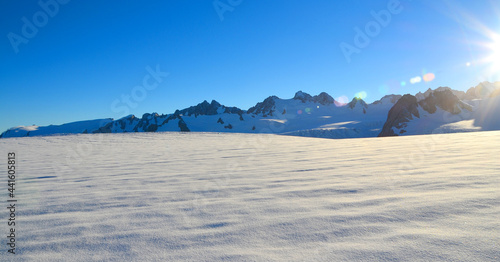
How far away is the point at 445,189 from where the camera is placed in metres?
2.89

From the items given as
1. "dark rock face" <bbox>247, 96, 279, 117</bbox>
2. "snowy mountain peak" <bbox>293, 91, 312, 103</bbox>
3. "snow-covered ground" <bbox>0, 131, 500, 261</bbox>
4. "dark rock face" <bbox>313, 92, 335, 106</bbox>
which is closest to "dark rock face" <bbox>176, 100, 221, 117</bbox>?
"dark rock face" <bbox>247, 96, 279, 117</bbox>

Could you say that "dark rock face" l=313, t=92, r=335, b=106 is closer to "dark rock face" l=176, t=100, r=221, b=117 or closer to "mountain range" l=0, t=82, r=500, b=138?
"mountain range" l=0, t=82, r=500, b=138

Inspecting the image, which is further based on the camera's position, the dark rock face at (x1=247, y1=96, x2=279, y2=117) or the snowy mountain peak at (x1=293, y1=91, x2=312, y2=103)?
the snowy mountain peak at (x1=293, y1=91, x2=312, y2=103)

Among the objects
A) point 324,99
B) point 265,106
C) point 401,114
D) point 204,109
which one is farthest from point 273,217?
point 324,99

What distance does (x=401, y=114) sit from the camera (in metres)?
37.1

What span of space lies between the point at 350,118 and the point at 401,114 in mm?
44341

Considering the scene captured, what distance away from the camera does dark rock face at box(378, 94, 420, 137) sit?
116ft

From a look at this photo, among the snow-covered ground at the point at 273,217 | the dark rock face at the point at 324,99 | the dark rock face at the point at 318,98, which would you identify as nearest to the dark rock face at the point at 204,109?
the dark rock face at the point at 318,98

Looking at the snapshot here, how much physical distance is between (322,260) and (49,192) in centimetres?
430

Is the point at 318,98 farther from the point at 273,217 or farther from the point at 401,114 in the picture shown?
the point at 273,217

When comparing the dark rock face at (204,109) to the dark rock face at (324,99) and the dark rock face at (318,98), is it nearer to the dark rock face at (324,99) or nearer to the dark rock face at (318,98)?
the dark rock face at (318,98)

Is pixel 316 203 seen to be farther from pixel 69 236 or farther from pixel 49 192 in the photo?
pixel 49 192

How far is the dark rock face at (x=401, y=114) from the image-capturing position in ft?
116

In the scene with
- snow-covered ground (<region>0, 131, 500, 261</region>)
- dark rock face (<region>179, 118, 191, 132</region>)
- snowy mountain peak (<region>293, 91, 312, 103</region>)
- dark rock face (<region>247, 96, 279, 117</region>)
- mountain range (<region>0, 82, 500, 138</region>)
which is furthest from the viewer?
snowy mountain peak (<region>293, 91, 312, 103</region>)
